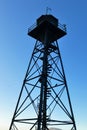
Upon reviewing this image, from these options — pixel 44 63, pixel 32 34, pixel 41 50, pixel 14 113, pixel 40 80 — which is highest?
pixel 32 34

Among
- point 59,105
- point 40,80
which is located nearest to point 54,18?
point 40,80

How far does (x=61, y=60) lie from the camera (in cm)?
2670

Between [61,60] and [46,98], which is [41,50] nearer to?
[61,60]

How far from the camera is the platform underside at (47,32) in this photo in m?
26.6

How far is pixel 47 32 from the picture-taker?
87.1 ft

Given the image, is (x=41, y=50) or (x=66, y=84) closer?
(x=66, y=84)

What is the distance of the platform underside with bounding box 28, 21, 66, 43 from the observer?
2662cm

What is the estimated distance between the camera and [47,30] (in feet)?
87.2

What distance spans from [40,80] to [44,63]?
1.97 meters

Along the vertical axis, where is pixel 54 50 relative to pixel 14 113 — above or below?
above

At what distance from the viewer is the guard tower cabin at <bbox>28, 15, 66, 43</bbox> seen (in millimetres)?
26547

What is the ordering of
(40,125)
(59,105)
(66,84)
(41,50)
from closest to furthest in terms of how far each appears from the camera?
(40,125) < (59,105) < (66,84) < (41,50)

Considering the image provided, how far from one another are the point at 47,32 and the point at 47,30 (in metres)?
0.23

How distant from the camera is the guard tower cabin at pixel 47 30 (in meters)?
26.5
